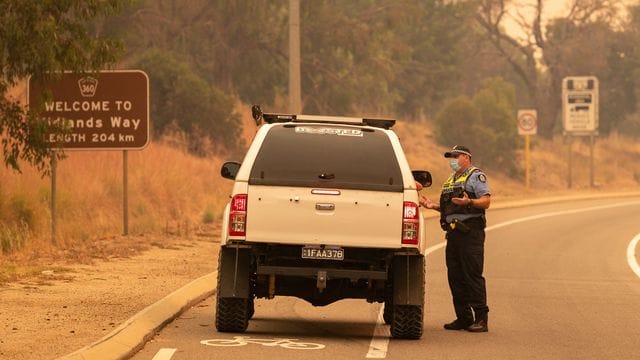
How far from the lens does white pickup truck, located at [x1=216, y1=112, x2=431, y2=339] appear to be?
13.0 meters

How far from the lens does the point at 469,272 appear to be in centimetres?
1457

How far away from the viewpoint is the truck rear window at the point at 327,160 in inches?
518

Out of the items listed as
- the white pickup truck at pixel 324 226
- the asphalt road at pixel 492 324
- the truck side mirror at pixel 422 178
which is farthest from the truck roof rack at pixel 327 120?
the asphalt road at pixel 492 324

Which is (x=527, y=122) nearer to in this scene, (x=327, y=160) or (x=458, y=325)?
(x=458, y=325)

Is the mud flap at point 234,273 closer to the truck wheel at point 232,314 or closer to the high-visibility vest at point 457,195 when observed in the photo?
the truck wheel at point 232,314

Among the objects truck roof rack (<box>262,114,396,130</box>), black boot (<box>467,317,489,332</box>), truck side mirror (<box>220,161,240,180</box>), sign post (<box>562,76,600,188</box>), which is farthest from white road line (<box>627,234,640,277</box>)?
sign post (<box>562,76,600,188</box>)

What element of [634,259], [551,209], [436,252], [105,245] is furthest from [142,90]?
[551,209]

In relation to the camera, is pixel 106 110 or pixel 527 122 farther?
pixel 527 122

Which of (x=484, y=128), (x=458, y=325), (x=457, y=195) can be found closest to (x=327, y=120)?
(x=457, y=195)

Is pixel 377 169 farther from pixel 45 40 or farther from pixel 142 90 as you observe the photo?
pixel 142 90

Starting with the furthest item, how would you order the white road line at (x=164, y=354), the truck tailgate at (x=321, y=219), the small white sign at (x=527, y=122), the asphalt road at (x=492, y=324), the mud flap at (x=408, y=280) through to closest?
the small white sign at (x=527, y=122) < the mud flap at (x=408, y=280) < the truck tailgate at (x=321, y=219) < the asphalt road at (x=492, y=324) < the white road line at (x=164, y=354)

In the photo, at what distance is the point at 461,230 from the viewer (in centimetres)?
1458

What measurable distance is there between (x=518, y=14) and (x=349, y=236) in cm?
5909

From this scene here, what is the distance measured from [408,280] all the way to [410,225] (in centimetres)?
58
